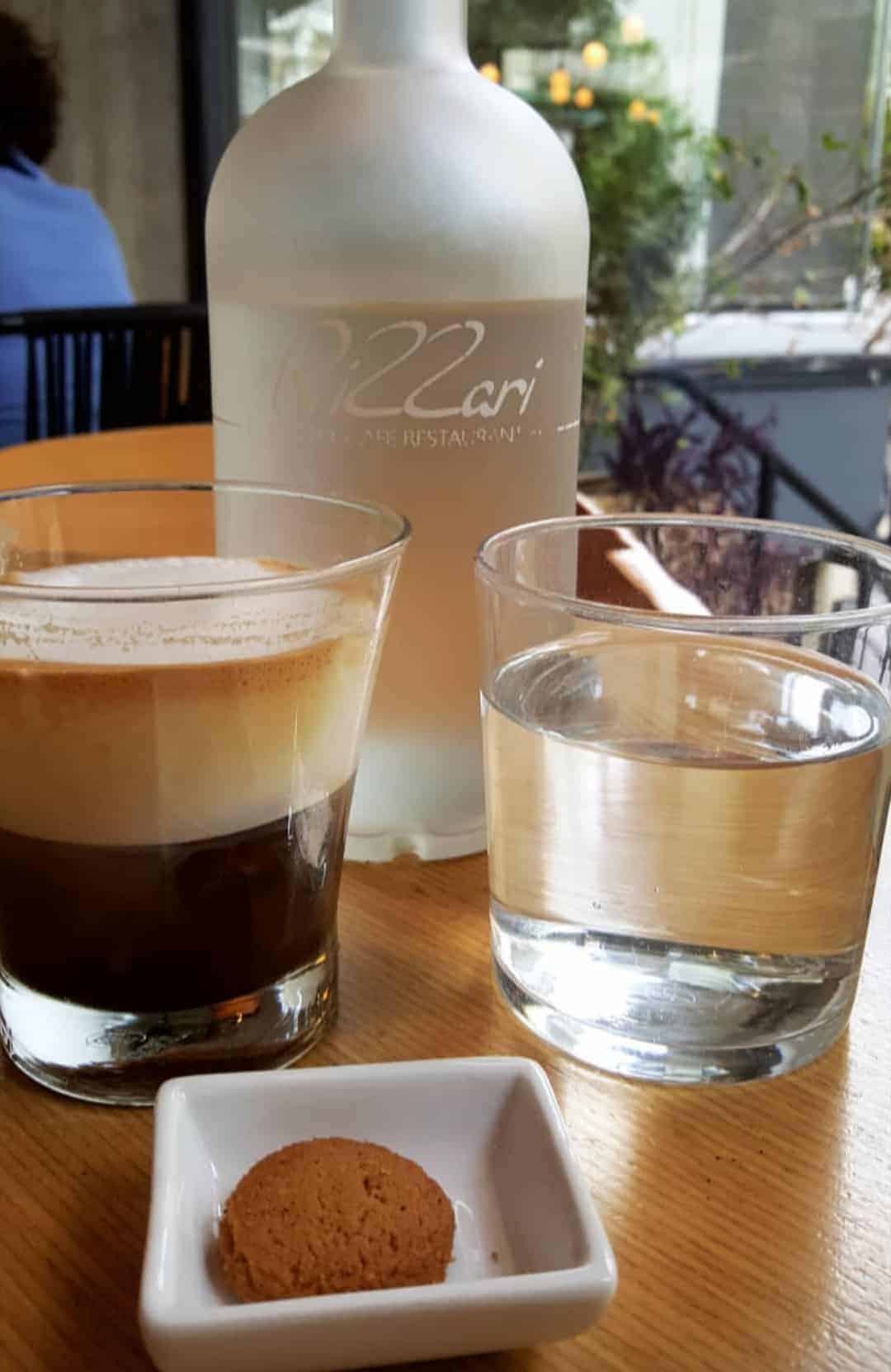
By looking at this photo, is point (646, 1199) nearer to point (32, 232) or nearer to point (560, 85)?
point (32, 232)

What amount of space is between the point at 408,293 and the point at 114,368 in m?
1.11

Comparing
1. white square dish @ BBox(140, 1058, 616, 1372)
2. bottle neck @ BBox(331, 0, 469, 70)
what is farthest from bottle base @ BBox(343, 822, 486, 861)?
bottle neck @ BBox(331, 0, 469, 70)

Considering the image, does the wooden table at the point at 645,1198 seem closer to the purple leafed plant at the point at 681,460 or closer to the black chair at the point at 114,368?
the black chair at the point at 114,368

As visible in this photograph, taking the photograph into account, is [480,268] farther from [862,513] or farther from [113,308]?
[862,513]

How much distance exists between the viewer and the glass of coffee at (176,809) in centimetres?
33

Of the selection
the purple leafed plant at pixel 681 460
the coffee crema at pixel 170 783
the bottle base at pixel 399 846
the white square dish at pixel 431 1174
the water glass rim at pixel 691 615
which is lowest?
the purple leafed plant at pixel 681 460

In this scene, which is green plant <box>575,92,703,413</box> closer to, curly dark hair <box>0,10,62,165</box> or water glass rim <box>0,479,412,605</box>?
curly dark hair <box>0,10,62,165</box>

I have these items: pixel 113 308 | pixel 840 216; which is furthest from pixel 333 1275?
pixel 840 216

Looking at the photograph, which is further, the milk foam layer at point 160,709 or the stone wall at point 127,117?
the stone wall at point 127,117

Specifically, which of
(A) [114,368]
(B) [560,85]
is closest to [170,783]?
(A) [114,368]

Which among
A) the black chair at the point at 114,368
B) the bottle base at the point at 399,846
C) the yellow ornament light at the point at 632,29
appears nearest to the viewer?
the bottle base at the point at 399,846

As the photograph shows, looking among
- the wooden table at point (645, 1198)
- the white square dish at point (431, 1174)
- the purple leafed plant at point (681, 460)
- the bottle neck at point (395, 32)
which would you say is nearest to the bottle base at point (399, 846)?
the wooden table at point (645, 1198)

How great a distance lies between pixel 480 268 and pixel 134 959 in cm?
25

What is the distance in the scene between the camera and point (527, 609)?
0.38 meters
